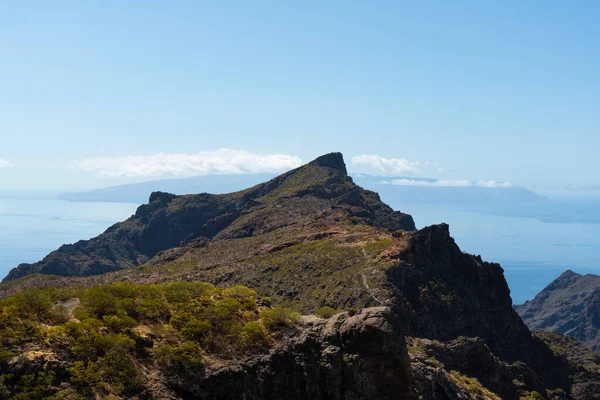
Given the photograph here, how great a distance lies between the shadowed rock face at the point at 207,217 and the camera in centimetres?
12419

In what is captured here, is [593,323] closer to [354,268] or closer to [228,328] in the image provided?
[354,268]

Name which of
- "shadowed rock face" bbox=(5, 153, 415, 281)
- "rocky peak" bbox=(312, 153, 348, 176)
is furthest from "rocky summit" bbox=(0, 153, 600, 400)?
"rocky peak" bbox=(312, 153, 348, 176)

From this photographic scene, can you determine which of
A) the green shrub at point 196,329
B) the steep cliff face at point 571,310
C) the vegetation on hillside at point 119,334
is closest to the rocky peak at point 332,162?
the steep cliff face at point 571,310

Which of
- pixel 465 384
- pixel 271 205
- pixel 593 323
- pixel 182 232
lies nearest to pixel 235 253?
pixel 271 205

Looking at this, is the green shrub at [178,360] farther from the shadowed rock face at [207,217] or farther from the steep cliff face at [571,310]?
the steep cliff face at [571,310]

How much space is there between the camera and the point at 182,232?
155250 mm

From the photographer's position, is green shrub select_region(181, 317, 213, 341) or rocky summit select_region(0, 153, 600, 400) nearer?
rocky summit select_region(0, 153, 600, 400)

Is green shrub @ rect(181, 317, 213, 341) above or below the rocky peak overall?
below

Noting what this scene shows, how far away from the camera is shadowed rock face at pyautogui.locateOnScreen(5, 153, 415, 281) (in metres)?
124

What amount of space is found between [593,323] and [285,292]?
129 meters

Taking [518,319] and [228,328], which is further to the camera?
[518,319]

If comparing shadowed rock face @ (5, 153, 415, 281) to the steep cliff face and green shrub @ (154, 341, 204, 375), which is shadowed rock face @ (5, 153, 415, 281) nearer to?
the steep cliff face

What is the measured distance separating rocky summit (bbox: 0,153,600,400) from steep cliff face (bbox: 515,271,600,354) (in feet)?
216

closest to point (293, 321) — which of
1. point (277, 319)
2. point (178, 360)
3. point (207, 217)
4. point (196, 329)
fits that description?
point (277, 319)
